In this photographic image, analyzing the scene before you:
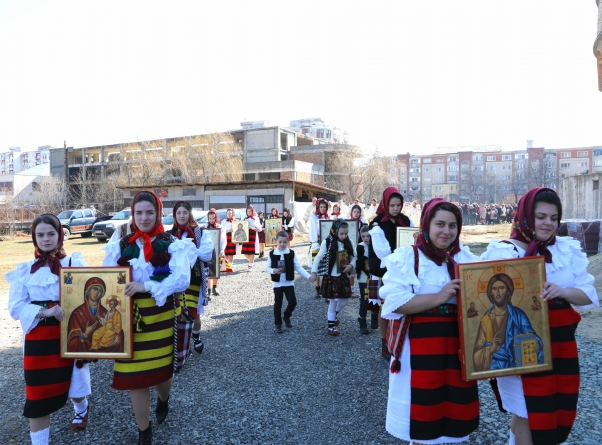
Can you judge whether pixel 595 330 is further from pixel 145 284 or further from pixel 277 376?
pixel 145 284

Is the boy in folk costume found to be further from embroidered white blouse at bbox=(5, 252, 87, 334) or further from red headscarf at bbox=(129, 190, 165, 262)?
embroidered white blouse at bbox=(5, 252, 87, 334)

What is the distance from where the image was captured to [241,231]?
14.6 meters

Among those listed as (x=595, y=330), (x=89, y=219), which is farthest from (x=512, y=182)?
(x=595, y=330)

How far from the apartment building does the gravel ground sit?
79.2 m

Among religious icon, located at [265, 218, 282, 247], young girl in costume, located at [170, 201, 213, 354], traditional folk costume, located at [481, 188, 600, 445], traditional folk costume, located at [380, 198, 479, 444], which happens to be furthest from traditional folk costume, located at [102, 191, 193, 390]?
religious icon, located at [265, 218, 282, 247]

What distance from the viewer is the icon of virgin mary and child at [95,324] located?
130 inches

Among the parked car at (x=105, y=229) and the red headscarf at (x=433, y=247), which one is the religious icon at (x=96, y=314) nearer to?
the red headscarf at (x=433, y=247)

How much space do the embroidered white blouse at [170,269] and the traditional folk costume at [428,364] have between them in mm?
1566

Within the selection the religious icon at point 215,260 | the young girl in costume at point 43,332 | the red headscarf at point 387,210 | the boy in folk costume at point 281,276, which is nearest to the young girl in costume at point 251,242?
the religious icon at point 215,260

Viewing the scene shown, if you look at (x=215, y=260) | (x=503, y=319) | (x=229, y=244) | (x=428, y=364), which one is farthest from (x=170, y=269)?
(x=229, y=244)

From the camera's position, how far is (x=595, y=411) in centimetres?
425

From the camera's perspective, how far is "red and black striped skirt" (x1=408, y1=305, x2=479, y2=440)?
2750mm

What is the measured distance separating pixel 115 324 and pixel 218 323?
4629mm

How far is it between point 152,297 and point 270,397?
1.91m
